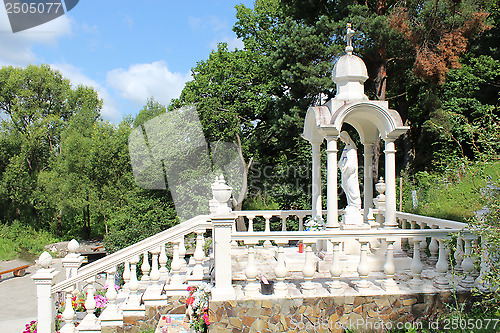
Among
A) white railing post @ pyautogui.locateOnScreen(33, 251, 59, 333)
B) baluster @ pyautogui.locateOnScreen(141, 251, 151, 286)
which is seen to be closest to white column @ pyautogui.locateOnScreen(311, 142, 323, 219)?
baluster @ pyautogui.locateOnScreen(141, 251, 151, 286)

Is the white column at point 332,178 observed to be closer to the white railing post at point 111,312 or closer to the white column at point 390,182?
the white column at point 390,182

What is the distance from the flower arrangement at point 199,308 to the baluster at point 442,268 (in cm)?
330

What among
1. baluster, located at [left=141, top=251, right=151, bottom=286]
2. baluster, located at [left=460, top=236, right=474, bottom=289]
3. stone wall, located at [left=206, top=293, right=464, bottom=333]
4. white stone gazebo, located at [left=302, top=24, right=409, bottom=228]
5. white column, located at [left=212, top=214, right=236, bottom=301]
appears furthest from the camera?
white stone gazebo, located at [left=302, top=24, right=409, bottom=228]

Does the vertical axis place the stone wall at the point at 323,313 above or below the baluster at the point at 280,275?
below

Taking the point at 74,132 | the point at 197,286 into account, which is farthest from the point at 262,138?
the point at 74,132

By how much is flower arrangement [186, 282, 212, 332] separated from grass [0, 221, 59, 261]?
22.6 metres

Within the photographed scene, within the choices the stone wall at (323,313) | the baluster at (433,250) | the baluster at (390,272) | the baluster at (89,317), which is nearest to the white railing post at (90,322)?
the baluster at (89,317)

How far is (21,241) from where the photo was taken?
25.7 m

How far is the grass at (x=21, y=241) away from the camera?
23734 mm

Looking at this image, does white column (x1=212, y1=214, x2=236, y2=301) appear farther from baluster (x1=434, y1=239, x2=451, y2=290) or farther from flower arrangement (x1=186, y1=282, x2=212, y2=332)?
baluster (x1=434, y1=239, x2=451, y2=290)

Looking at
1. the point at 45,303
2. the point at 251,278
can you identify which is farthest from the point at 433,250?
the point at 45,303

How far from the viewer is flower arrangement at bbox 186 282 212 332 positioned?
482 cm

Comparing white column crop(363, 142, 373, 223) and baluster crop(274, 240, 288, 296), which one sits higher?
white column crop(363, 142, 373, 223)

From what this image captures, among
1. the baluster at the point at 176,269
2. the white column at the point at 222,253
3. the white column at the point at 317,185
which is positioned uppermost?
the white column at the point at 317,185
